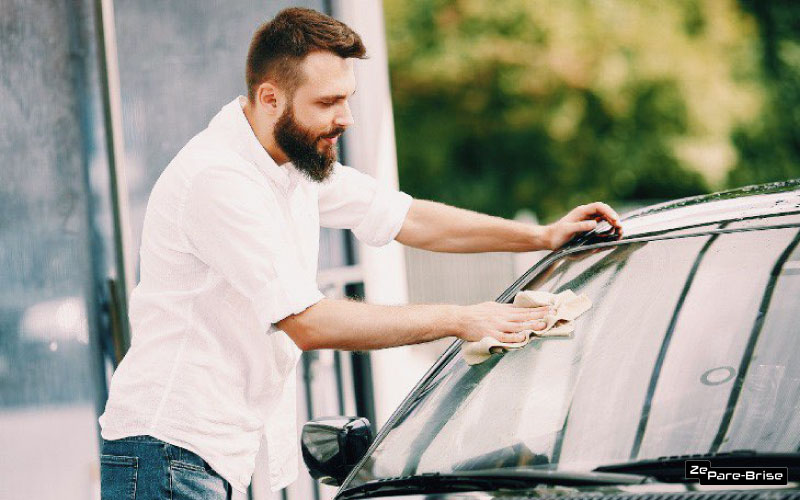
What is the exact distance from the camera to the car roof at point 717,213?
9.24 feet

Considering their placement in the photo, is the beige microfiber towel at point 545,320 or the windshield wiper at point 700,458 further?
the beige microfiber towel at point 545,320

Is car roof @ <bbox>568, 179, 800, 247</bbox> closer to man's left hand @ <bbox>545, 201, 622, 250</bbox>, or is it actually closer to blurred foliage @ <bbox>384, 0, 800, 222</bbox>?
man's left hand @ <bbox>545, 201, 622, 250</bbox>

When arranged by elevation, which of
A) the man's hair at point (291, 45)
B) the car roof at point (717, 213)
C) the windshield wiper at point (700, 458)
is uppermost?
the man's hair at point (291, 45)

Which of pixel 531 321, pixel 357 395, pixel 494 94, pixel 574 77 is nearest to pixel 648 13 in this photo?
pixel 574 77

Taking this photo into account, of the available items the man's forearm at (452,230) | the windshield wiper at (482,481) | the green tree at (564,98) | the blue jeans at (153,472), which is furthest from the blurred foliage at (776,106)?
the windshield wiper at (482,481)

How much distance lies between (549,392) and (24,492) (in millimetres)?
2304

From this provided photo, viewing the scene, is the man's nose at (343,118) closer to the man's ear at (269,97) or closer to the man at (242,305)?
→ the man at (242,305)

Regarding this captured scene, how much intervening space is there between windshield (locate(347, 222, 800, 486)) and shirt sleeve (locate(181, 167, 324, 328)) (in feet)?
1.26

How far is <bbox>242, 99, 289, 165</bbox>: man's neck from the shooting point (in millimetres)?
2986

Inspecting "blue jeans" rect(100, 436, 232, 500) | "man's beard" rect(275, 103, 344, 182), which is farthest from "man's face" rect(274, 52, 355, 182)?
"blue jeans" rect(100, 436, 232, 500)

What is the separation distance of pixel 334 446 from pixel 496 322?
46cm

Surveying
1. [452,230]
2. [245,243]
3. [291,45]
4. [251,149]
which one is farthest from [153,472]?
[452,230]

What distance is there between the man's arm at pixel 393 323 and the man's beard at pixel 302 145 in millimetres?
A: 396

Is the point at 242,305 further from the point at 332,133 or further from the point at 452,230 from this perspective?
the point at 452,230
